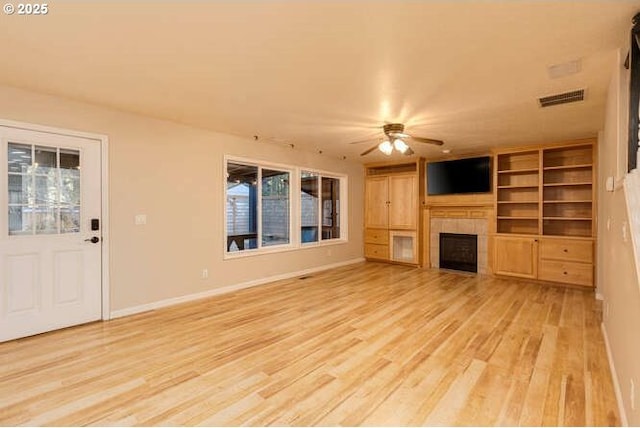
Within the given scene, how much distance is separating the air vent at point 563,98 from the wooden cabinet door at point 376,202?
155 inches

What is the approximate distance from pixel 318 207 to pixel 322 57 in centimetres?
428

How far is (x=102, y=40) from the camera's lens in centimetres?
212

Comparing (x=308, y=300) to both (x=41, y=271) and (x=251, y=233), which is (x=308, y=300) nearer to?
(x=251, y=233)

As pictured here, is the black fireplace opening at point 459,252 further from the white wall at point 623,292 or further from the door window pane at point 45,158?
the door window pane at point 45,158

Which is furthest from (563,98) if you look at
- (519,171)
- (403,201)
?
(403,201)

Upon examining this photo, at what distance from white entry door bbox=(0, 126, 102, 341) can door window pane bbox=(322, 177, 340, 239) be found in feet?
13.6

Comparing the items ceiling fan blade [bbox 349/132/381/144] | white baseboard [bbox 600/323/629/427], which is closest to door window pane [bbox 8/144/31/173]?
ceiling fan blade [bbox 349/132/381/144]

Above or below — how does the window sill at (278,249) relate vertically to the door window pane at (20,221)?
below

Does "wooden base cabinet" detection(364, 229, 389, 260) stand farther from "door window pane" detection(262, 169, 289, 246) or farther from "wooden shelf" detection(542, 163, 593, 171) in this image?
"wooden shelf" detection(542, 163, 593, 171)

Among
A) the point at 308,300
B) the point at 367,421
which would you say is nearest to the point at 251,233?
the point at 308,300

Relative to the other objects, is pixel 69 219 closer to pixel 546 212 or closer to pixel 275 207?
pixel 275 207

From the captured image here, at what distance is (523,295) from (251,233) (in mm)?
4275

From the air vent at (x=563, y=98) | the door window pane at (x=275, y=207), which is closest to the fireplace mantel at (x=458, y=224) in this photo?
the air vent at (x=563, y=98)

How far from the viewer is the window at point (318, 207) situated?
6234 millimetres
